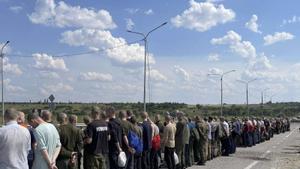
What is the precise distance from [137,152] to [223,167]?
490cm

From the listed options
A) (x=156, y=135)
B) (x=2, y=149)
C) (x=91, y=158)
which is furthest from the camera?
(x=156, y=135)

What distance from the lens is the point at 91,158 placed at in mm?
11086

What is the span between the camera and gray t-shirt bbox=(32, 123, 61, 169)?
8.70 metres

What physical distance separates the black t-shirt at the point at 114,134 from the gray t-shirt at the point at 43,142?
2951 mm

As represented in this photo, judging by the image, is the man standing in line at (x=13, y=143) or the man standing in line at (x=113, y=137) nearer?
the man standing in line at (x=13, y=143)

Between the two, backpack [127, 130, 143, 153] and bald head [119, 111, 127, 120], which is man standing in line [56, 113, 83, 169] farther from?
backpack [127, 130, 143, 153]

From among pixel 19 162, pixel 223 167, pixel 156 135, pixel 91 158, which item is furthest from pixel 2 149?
pixel 223 167

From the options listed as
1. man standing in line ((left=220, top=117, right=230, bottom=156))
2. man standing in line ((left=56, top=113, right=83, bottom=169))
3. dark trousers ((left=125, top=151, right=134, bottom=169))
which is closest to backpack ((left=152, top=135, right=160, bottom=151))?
dark trousers ((left=125, top=151, right=134, bottom=169))

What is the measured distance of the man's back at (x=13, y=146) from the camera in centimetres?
796

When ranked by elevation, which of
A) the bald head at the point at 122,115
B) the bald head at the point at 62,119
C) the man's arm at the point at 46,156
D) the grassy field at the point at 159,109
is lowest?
the man's arm at the point at 46,156

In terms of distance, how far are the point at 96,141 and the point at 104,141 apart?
0.22 metres

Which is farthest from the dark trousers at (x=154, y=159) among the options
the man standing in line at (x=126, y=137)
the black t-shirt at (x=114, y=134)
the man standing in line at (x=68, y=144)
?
the man standing in line at (x=68, y=144)

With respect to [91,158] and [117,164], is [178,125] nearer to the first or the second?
[117,164]

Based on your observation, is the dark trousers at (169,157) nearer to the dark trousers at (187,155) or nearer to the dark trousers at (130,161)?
the dark trousers at (187,155)
